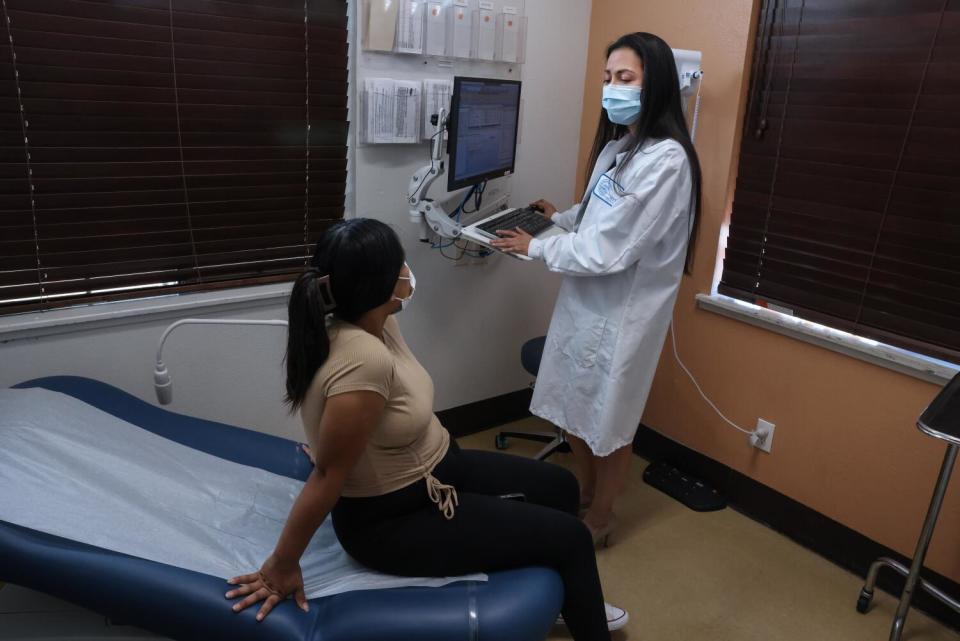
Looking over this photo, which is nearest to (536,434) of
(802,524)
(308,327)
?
(802,524)

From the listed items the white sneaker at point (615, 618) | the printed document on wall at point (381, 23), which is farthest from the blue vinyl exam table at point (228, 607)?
the printed document on wall at point (381, 23)

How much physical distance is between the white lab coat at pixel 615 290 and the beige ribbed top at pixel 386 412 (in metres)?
0.66

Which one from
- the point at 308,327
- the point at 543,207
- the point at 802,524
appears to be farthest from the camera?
the point at 543,207

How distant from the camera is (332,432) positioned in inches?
51.1

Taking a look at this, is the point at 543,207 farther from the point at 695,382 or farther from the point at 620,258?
the point at 695,382

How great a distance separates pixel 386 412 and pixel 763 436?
1.57m

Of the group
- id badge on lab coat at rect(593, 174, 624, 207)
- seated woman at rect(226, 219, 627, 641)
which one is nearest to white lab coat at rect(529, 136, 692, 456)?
id badge on lab coat at rect(593, 174, 624, 207)

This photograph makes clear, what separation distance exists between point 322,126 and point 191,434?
1.03 meters

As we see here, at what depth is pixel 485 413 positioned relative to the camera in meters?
3.04

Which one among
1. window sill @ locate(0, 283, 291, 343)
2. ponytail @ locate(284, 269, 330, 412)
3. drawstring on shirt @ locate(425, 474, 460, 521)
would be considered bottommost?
drawstring on shirt @ locate(425, 474, 460, 521)

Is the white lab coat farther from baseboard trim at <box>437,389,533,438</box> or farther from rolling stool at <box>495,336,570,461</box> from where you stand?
baseboard trim at <box>437,389,533,438</box>

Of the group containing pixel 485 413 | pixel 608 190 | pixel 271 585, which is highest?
pixel 608 190

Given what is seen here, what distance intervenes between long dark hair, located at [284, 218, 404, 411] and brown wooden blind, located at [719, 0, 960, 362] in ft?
4.81

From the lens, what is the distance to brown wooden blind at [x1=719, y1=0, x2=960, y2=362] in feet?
6.35
